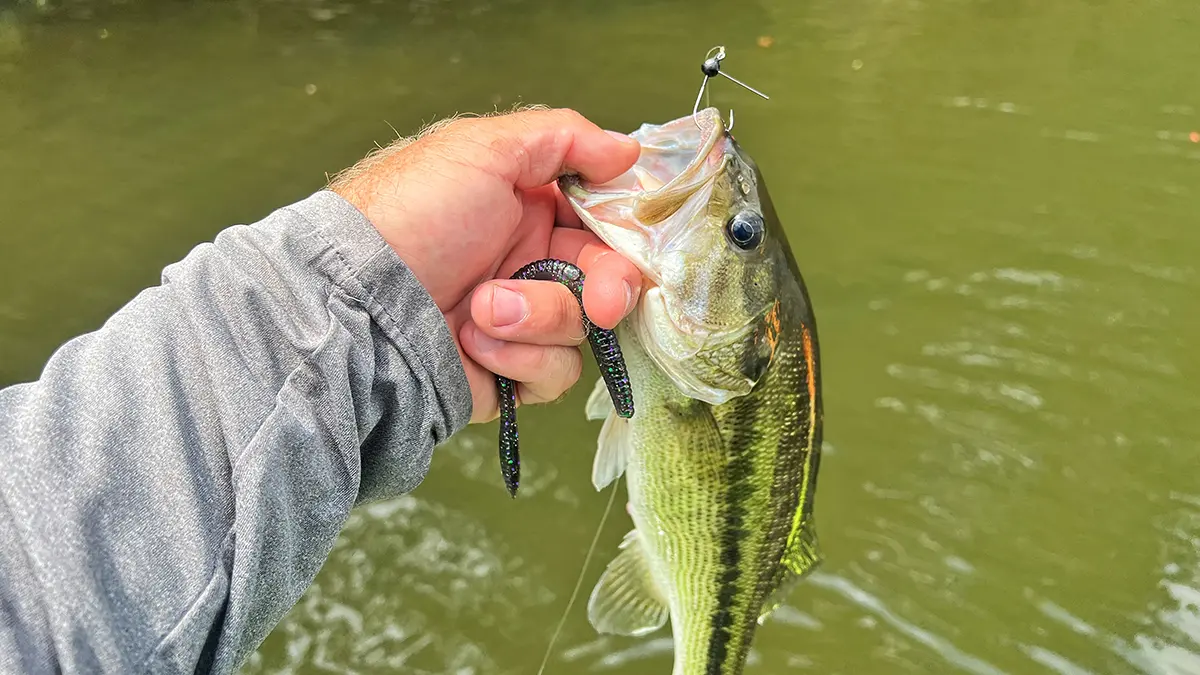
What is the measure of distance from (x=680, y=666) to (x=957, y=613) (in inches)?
75.7

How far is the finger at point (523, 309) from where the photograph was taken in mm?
1634

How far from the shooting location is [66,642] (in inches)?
40.1

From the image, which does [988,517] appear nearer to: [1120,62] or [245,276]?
[245,276]

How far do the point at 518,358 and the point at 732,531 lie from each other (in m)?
0.70

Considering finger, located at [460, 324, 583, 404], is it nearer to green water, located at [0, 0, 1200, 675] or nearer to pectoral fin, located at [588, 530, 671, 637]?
pectoral fin, located at [588, 530, 671, 637]

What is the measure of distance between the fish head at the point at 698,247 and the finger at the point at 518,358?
189 mm

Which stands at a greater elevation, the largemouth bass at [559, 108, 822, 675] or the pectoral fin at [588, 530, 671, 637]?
the largemouth bass at [559, 108, 822, 675]

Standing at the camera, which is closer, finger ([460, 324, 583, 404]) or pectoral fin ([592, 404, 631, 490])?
finger ([460, 324, 583, 404])

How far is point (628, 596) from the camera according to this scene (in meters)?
2.13

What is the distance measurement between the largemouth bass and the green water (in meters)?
1.46

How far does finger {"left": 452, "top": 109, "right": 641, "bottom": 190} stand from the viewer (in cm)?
168

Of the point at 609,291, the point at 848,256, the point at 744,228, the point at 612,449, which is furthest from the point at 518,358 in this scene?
the point at 848,256

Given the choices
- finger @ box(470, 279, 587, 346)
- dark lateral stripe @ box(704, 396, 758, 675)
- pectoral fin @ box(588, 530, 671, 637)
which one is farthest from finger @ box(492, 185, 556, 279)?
pectoral fin @ box(588, 530, 671, 637)

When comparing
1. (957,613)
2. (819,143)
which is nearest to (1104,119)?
(819,143)
